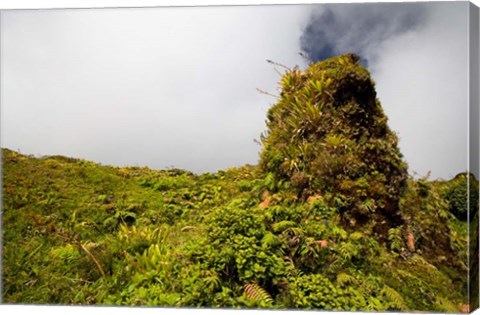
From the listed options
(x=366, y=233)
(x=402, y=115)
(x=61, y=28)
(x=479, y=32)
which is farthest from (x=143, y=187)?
(x=479, y=32)

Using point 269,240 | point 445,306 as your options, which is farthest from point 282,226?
point 445,306

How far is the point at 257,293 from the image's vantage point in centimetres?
683

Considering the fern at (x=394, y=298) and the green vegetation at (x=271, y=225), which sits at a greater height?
the green vegetation at (x=271, y=225)

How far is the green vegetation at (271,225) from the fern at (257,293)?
1 centimetres

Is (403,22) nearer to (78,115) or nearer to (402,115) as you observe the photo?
(402,115)

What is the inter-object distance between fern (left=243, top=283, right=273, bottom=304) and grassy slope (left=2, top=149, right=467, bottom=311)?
12 mm

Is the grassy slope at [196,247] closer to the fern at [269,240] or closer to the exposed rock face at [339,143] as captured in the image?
the fern at [269,240]

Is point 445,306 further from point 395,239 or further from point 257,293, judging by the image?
point 257,293

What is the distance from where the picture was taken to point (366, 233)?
7.14 meters

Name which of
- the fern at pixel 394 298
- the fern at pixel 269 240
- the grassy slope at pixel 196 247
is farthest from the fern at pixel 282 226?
the fern at pixel 394 298

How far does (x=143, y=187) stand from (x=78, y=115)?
1.28 meters

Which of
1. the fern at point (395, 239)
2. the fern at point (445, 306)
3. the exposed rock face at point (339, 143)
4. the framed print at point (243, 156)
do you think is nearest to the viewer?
the fern at point (445, 306)

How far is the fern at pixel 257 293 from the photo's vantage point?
22.4 ft

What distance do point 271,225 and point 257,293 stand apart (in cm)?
85
